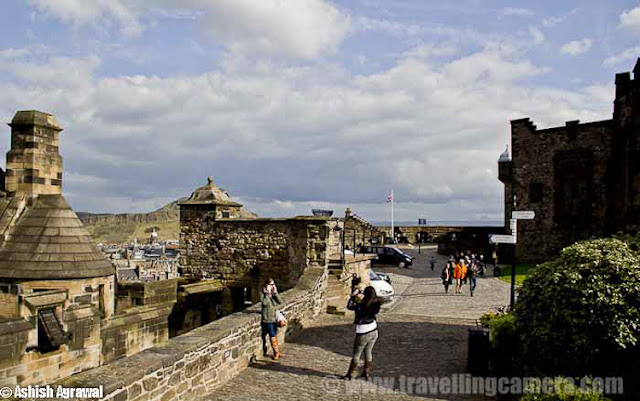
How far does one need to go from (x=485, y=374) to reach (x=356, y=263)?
876 cm

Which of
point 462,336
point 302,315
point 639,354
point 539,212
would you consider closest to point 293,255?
point 302,315

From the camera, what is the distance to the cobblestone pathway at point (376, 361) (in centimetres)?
766

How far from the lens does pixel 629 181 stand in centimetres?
1177

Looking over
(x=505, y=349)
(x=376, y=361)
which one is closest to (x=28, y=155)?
(x=376, y=361)

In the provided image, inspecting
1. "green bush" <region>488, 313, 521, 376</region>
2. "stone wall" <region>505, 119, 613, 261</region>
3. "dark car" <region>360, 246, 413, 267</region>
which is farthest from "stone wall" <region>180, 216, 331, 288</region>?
"stone wall" <region>505, 119, 613, 261</region>

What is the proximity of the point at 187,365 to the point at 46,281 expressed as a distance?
18.4 ft

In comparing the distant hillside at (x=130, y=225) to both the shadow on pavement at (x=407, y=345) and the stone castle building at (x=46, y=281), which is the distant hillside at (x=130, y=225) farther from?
the shadow on pavement at (x=407, y=345)

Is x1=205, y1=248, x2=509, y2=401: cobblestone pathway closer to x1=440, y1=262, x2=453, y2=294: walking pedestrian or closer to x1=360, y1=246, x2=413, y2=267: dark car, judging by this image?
x1=440, y1=262, x2=453, y2=294: walking pedestrian

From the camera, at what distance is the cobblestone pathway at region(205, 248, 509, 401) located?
766 centimetres

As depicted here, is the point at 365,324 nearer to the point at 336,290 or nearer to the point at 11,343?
the point at 11,343

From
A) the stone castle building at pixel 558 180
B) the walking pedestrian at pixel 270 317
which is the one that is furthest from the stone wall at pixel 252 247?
the stone castle building at pixel 558 180

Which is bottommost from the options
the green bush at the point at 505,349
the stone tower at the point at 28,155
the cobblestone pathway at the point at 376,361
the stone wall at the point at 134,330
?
the stone wall at the point at 134,330

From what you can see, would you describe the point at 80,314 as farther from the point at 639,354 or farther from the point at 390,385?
the point at 639,354

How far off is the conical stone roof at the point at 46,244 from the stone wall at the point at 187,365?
14.4ft
